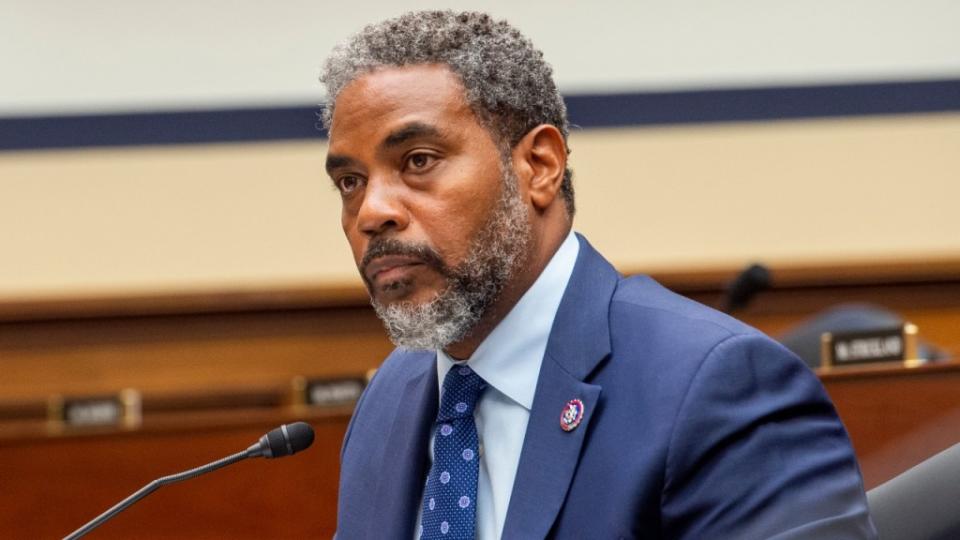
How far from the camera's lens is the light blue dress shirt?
1.64 meters

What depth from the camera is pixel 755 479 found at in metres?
1.42

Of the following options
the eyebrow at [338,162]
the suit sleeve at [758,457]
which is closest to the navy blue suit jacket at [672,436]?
the suit sleeve at [758,457]

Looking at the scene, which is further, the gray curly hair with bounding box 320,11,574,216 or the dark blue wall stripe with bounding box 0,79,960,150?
the dark blue wall stripe with bounding box 0,79,960,150

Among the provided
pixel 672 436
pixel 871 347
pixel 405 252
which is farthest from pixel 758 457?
pixel 871 347

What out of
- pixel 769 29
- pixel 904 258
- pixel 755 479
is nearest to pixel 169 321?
pixel 769 29

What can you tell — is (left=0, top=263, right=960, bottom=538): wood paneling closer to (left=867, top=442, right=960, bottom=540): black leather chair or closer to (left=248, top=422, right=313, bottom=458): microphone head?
(left=867, top=442, right=960, bottom=540): black leather chair

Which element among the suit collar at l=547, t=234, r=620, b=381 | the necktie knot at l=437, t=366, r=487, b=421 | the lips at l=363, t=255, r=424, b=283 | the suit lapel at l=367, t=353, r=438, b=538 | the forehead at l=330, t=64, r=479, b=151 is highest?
the forehead at l=330, t=64, r=479, b=151

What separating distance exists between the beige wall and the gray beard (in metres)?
3.68

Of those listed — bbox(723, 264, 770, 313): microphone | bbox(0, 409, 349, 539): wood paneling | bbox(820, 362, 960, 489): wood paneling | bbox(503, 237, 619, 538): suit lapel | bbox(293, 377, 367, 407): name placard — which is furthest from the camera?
bbox(293, 377, 367, 407): name placard

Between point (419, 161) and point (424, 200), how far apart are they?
0.16 ft

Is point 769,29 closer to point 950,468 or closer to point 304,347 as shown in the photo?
point 304,347

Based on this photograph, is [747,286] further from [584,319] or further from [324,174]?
[324,174]

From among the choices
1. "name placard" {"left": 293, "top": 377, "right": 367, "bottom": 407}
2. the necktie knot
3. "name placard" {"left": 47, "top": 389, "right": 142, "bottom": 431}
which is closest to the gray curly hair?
the necktie knot

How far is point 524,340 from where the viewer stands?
1.71 metres
